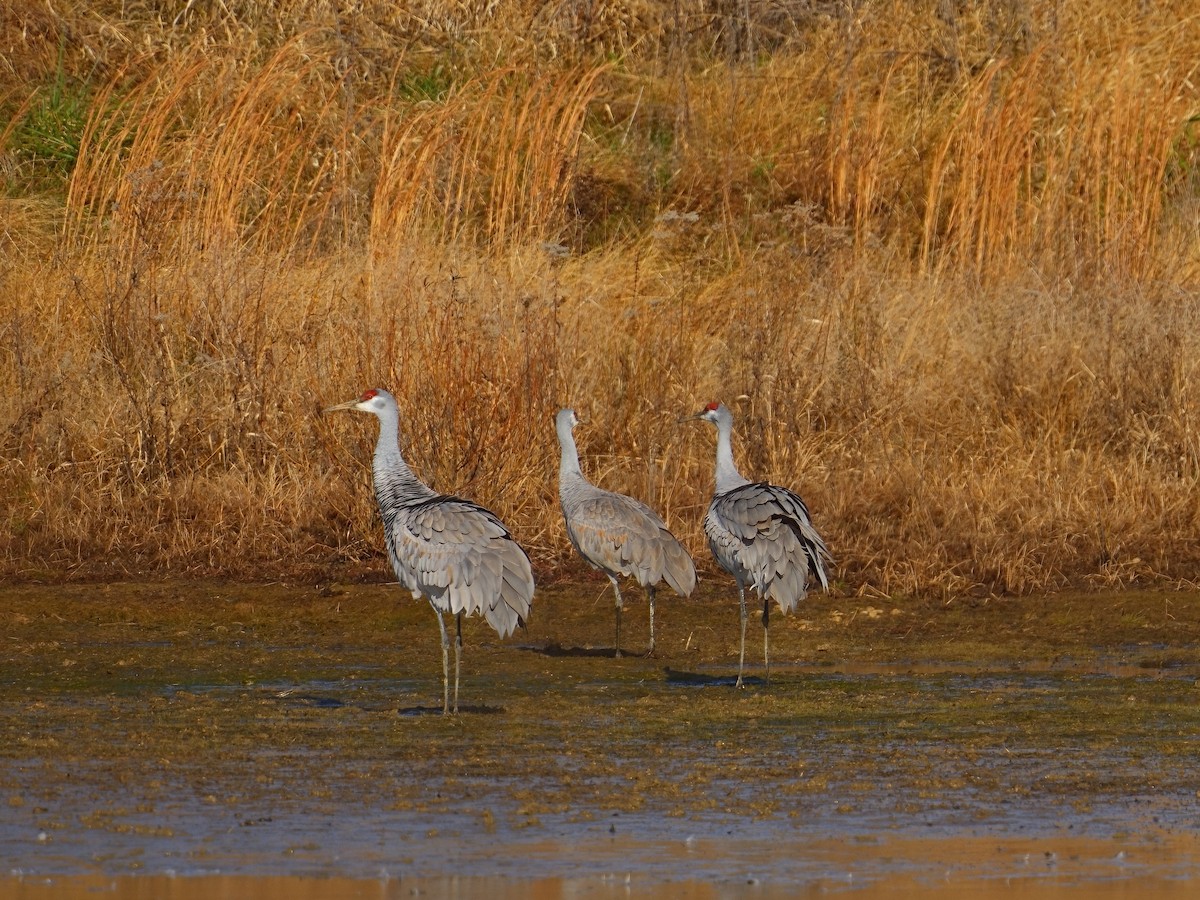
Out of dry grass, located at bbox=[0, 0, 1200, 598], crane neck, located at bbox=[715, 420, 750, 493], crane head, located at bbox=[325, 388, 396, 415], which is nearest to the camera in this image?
crane head, located at bbox=[325, 388, 396, 415]

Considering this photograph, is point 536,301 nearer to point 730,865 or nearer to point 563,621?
point 563,621

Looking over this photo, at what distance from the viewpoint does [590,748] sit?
718cm

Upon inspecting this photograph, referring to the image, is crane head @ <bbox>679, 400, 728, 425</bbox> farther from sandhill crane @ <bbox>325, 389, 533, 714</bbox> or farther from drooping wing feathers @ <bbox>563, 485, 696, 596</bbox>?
sandhill crane @ <bbox>325, 389, 533, 714</bbox>

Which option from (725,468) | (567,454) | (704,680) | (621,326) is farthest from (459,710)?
(621,326)

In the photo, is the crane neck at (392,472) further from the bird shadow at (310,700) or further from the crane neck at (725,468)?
the crane neck at (725,468)

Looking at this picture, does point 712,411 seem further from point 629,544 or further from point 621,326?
point 621,326

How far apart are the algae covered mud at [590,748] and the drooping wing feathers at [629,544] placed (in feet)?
1.24

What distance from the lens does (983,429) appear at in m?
11.7

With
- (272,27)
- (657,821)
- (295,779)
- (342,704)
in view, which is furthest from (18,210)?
(657,821)

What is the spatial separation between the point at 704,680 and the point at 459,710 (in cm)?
134

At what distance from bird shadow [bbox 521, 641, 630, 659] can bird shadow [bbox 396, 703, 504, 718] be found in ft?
4.49

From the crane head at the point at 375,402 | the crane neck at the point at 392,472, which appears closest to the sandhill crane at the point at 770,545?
the crane neck at the point at 392,472

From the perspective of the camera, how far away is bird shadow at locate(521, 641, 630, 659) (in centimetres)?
941

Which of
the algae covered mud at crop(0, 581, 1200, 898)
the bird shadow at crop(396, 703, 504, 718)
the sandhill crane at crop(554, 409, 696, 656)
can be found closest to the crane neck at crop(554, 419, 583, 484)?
the sandhill crane at crop(554, 409, 696, 656)
